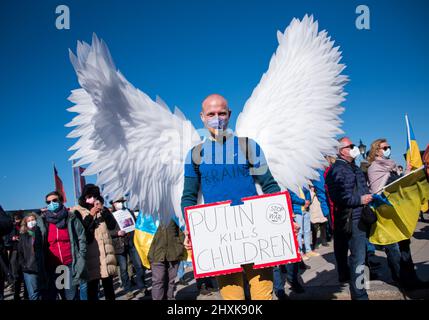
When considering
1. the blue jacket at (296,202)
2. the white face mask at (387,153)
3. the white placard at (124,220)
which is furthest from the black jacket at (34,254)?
the white face mask at (387,153)

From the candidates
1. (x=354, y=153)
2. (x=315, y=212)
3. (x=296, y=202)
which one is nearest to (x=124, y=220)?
(x=296, y=202)

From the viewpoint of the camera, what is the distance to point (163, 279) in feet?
14.2

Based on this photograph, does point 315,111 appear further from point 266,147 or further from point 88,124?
point 88,124

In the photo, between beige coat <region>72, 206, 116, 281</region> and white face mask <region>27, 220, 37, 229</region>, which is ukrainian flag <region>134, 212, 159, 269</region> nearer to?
beige coat <region>72, 206, 116, 281</region>

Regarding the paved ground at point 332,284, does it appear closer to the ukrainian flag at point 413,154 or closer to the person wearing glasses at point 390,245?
the person wearing glasses at point 390,245

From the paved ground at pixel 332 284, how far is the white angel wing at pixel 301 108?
7.88 feet

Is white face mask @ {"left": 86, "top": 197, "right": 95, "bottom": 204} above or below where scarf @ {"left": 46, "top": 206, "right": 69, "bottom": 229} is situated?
above

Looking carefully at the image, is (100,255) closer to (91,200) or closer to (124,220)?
(91,200)

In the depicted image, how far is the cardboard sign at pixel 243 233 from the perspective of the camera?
84.1 inches

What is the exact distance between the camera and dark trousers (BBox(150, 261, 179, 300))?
13.8ft

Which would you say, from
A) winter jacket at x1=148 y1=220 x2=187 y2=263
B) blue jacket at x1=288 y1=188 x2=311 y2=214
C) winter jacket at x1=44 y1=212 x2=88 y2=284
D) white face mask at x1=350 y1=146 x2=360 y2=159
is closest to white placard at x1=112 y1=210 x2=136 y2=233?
winter jacket at x1=44 y1=212 x2=88 y2=284
